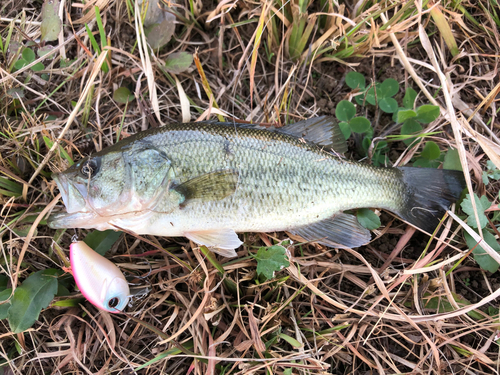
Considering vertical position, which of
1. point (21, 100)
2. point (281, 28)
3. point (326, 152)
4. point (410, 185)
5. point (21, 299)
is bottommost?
point (21, 299)

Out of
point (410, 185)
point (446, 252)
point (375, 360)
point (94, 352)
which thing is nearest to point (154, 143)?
point (94, 352)

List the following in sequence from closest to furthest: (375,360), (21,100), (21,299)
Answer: (21,299)
(375,360)
(21,100)

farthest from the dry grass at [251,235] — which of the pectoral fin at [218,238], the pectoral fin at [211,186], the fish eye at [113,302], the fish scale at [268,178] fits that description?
the pectoral fin at [211,186]

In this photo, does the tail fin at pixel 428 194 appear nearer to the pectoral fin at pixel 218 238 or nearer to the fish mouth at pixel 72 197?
the pectoral fin at pixel 218 238

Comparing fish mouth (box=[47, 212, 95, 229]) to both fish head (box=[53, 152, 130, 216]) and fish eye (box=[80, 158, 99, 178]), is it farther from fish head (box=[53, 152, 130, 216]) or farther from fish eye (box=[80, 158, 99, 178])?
fish eye (box=[80, 158, 99, 178])

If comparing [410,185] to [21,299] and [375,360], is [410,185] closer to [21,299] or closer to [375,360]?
[375,360]

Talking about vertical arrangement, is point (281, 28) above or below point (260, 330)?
above

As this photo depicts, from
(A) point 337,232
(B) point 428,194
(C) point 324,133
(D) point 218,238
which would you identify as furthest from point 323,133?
(D) point 218,238
